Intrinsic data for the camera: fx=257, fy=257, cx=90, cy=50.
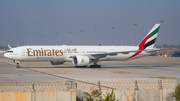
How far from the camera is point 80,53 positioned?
43094 millimetres

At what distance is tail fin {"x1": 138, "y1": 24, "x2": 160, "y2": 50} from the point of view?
1793 inches

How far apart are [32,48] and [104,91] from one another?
26308mm

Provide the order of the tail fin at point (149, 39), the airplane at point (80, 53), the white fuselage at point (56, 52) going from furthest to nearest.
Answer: the tail fin at point (149, 39) < the airplane at point (80, 53) < the white fuselage at point (56, 52)

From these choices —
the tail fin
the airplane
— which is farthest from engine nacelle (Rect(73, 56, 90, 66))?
the tail fin

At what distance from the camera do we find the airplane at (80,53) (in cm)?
3984

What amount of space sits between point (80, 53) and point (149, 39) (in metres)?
12.6

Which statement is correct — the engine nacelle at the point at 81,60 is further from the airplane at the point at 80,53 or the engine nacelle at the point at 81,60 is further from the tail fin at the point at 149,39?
the tail fin at the point at 149,39

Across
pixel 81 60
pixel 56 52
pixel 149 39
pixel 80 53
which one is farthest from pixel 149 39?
pixel 56 52

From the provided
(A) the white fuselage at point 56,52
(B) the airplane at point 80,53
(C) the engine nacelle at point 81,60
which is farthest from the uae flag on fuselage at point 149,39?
(C) the engine nacelle at point 81,60

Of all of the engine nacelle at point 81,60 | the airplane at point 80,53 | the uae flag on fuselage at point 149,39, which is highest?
the uae flag on fuselage at point 149,39

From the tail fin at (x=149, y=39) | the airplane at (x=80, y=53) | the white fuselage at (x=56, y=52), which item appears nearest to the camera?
the white fuselage at (x=56, y=52)

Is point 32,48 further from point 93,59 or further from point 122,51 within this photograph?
point 122,51

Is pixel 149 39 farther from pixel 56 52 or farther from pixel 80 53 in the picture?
pixel 56 52

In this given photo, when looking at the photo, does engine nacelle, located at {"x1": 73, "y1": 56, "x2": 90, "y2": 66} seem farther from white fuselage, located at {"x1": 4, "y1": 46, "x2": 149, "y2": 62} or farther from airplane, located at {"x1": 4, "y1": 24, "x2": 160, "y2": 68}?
white fuselage, located at {"x1": 4, "y1": 46, "x2": 149, "y2": 62}
